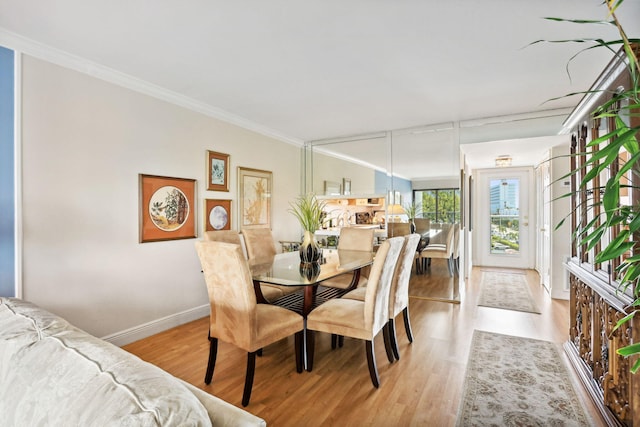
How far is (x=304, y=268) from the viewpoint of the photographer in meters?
2.87

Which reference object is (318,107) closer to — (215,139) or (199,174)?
(215,139)

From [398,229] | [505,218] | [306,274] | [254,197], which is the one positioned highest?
[254,197]

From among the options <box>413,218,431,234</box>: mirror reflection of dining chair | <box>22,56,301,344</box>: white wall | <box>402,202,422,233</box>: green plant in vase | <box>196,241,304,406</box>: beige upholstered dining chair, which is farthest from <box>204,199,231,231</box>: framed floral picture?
<box>413,218,431,234</box>: mirror reflection of dining chair

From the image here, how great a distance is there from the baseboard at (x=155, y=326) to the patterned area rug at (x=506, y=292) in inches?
141

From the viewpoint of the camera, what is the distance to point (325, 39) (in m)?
2.32

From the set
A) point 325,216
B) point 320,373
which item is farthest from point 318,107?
point 320,373

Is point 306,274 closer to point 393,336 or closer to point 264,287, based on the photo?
point 264,287

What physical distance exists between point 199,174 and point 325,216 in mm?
2282

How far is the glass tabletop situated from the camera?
8.13ft

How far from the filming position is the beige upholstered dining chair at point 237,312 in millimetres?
2033

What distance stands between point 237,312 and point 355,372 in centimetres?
105

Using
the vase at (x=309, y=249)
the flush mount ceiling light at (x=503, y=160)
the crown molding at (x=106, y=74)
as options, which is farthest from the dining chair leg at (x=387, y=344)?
the flush mount ceiling light at (x=503, y=160)

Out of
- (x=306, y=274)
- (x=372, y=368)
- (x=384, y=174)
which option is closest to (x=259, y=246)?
(x=306, y=274)

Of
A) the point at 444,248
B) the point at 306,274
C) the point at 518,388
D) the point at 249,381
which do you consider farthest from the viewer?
the point at 444,248
